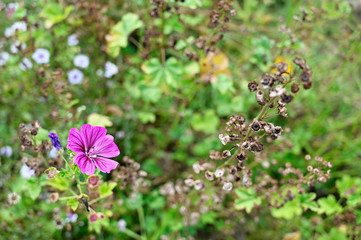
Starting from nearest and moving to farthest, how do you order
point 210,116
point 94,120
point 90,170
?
point 90,170 → point 94,120 → point 210,116

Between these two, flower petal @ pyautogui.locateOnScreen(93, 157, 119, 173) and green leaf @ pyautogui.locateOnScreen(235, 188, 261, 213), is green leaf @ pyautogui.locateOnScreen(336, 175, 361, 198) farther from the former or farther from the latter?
flower petal @ pyautogui.locateOnScreen(93, 157, 119, 173)

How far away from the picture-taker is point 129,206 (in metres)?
2.87

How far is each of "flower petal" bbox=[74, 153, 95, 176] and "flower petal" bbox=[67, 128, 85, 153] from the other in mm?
34

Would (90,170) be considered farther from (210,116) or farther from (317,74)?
(317,74)

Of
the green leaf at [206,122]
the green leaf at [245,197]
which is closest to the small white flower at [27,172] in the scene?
the green leaf at [245,197]

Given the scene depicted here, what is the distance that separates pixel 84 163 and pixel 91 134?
183 millimetres

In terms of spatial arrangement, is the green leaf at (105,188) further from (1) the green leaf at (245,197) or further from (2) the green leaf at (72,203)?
(1) the green leaf at (245,197)

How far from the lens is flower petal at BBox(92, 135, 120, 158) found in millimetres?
1748

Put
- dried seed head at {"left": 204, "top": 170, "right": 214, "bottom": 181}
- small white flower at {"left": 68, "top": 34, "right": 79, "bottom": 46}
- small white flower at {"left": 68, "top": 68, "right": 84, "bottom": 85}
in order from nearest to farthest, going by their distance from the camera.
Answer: dried seed head at {"left": 204, "top": 170, "right": 214, "bottom": 181} < small white flower at {"left": 68, "top": 68, "right": 84, "bottom": 85} < small white flower at {"left": 68, "top": 34, "right": 79, "bottom": 46}

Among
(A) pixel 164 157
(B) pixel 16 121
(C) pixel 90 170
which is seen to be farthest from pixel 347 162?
(B) pixel 16 121

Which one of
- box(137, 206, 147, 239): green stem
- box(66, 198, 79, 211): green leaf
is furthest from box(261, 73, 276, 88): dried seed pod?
box(137, 206, 147, 239): green stem

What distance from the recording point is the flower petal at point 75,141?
1.59 m

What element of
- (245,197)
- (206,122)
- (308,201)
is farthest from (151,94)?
(308,201)

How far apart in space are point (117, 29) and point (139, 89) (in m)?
0.53
